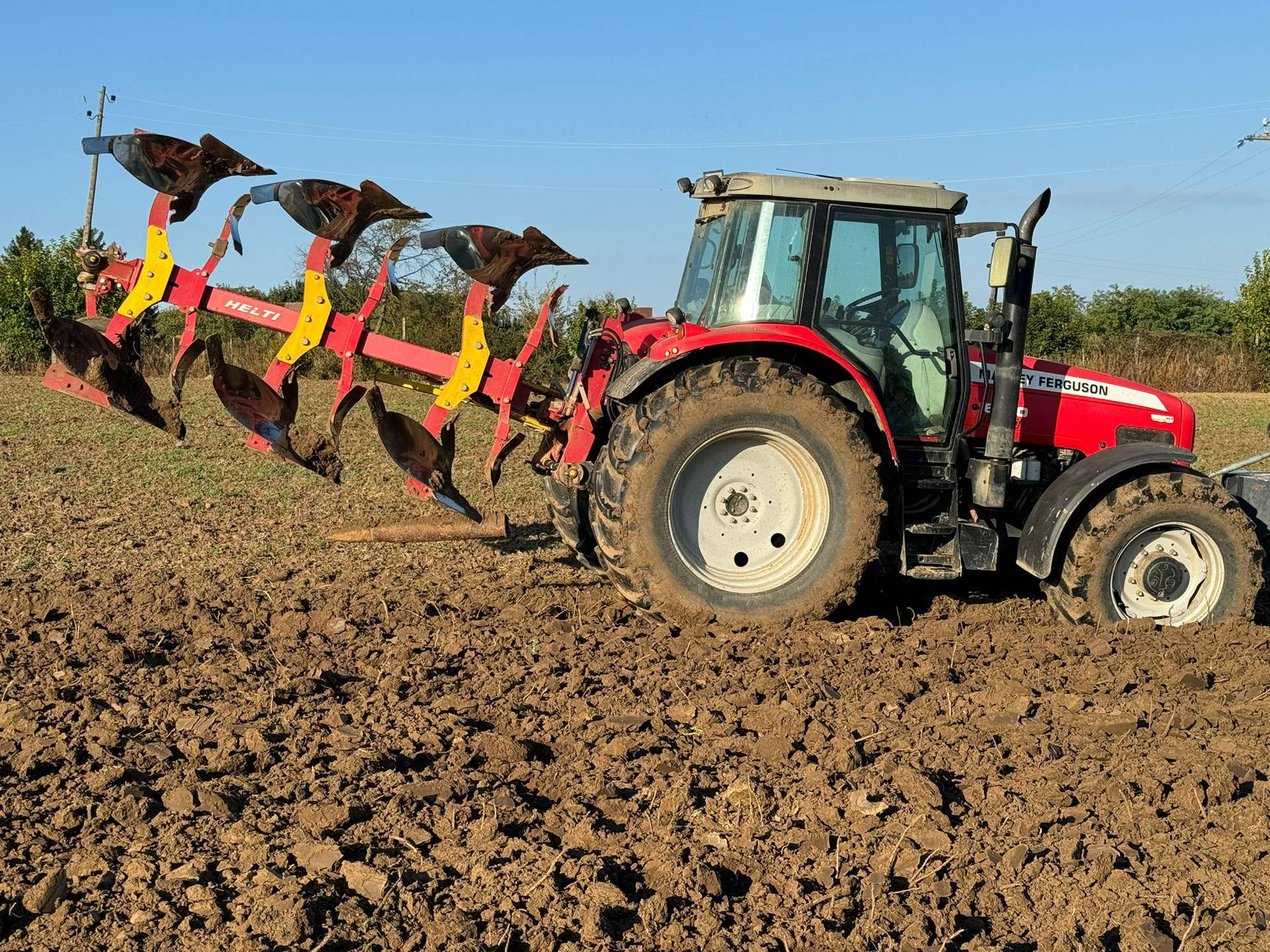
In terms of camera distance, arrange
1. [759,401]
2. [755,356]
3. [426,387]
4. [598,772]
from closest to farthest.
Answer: [598,772], [759,401], [755,356], [426,387]

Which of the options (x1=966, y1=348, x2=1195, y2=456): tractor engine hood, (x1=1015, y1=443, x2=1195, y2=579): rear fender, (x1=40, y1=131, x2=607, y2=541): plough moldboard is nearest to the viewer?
(x1=40, y1=131, x2=607, y2=541): plough moldboard

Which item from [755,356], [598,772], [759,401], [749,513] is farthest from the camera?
[749,513]

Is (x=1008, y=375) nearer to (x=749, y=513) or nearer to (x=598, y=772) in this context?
(x=749, y=513)

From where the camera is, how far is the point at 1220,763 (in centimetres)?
430

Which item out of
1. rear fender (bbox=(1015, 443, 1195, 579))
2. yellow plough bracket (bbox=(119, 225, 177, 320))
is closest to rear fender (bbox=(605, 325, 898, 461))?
rear fender (bbox=(1015, 443, 1195, 579))

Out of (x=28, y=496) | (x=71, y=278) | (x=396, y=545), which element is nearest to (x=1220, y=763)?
(x=396, y=545)

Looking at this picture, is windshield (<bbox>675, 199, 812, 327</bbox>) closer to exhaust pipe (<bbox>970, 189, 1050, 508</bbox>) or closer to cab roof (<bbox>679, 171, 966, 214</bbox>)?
cab roof (<bbox>679, 171, 966, 214</bbox>)

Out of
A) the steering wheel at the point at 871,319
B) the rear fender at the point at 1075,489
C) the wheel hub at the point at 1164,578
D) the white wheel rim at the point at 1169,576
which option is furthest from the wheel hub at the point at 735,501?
the wheel hub at the point at 1164,578

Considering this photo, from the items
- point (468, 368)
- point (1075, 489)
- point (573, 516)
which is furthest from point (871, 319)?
point (468, 368)

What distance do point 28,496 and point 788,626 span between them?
6535mm

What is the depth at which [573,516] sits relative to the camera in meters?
6.73

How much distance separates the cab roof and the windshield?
80mm

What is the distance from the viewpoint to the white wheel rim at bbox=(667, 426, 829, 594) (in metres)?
5.99

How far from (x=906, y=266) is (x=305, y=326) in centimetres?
303
